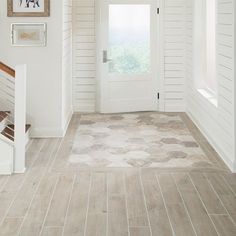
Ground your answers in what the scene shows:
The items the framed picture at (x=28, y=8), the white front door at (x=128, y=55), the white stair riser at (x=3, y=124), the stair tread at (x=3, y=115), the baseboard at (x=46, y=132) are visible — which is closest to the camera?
the white stair riser at (x=3, y=124)

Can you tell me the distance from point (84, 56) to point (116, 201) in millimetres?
4546

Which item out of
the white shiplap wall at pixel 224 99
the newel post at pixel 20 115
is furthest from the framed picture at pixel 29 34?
the white shiplap wall at pixel 224 99

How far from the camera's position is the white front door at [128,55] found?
26.4 feet

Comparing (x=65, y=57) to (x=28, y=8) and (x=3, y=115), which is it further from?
(x=3, y=115)

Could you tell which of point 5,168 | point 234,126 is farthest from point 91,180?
point 234,126

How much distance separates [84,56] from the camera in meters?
8.30

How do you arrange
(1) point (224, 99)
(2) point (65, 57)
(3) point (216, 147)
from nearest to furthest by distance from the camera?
(1) point (224, 99)
(3) point (216, 147)
(2) point (65, 57)

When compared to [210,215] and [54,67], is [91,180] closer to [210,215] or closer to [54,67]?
[210,215]

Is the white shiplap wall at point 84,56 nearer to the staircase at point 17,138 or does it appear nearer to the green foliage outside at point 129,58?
the green foliage outside at point 129,58

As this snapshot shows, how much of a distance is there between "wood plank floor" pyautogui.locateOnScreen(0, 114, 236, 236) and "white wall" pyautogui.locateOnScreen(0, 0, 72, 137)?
1.10 metres

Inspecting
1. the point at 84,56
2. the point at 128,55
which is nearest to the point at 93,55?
the point at 84,56

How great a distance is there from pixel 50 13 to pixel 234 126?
8.93ft

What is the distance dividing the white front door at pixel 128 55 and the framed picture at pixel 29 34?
76.5 inches

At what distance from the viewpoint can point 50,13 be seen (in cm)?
624
